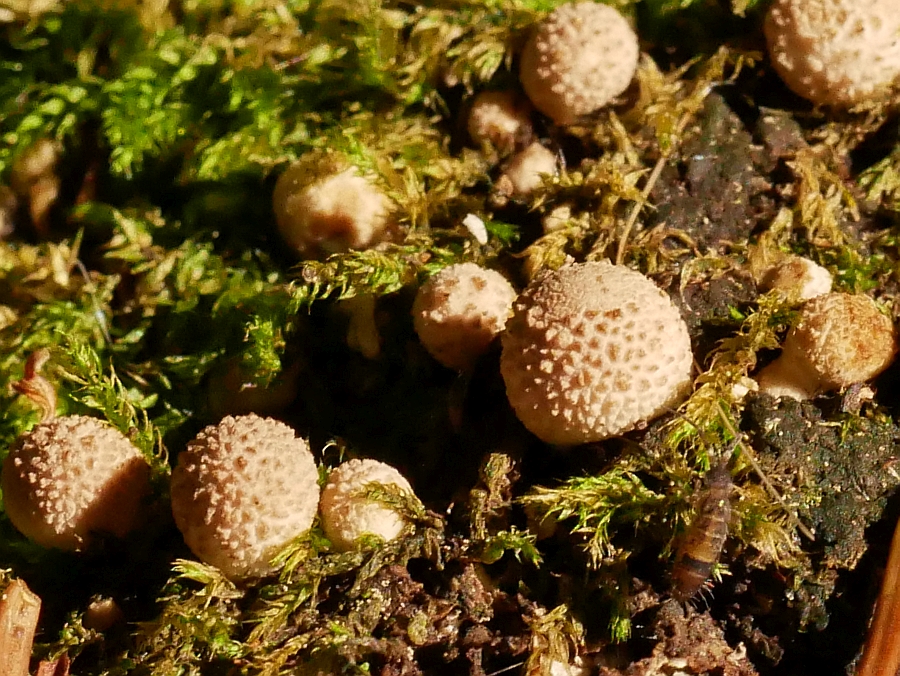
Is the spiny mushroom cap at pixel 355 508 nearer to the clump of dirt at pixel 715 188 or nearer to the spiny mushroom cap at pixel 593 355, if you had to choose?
the spiny mushroom cap at pixel 593 355

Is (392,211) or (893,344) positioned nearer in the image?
(893,344)

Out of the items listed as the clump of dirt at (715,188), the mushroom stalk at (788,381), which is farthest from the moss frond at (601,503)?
the clump of dirt at (715,188)

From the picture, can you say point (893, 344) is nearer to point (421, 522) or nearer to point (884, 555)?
point (884, 555)

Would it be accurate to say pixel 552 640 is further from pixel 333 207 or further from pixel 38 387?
pixel 38 387

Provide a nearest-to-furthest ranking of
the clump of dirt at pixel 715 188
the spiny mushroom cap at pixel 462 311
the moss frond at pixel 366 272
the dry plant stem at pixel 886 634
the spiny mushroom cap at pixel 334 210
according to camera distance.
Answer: the dry plant stem at pixel 886 634
the spiny mushroom cap at pixel 462 311
the moss frond at pixel 366 272
the clump of dirt at pixel 715 188
the spiny mushroom cap at pixel 334 210

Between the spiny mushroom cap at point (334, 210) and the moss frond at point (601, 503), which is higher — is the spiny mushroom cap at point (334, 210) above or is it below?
above

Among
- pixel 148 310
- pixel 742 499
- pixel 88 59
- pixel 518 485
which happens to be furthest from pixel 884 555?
pixel 88 59

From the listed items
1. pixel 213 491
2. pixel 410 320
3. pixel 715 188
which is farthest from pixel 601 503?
pixel 715 188

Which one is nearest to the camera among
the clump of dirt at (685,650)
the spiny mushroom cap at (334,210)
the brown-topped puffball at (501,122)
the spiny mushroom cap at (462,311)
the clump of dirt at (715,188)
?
the clump of dirt at (685,650)
